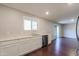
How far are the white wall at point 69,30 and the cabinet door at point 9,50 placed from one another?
32.4ft

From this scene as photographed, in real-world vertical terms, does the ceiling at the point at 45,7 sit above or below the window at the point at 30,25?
above

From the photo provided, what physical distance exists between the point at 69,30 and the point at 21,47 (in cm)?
996

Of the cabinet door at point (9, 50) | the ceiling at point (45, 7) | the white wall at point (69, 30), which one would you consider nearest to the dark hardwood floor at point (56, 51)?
the cabinet door at point (9, 50)

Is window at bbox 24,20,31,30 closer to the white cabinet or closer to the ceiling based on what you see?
the ceiling

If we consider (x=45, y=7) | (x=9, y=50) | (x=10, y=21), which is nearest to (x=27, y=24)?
(x=10, y=21)

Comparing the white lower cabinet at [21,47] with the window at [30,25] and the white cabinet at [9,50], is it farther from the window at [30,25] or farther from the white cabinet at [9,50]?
the window at [30,25]

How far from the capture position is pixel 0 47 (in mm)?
2936

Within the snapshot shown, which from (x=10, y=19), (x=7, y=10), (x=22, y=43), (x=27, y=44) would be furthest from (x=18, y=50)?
(x=7, y=10)

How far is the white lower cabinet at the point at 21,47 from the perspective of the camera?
10.2 ft

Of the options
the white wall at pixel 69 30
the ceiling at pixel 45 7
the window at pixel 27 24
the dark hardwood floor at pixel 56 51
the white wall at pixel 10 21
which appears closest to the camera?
the ceiling at pixel 45 7

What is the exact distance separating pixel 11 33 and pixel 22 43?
67 cm

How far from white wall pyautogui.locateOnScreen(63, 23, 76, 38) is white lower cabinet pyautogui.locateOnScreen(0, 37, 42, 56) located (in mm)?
7790

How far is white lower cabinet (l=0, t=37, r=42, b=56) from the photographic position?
3.12 metres

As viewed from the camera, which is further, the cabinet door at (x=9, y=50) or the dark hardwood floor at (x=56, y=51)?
the dark hardwood floor at (x=56, y=51)
